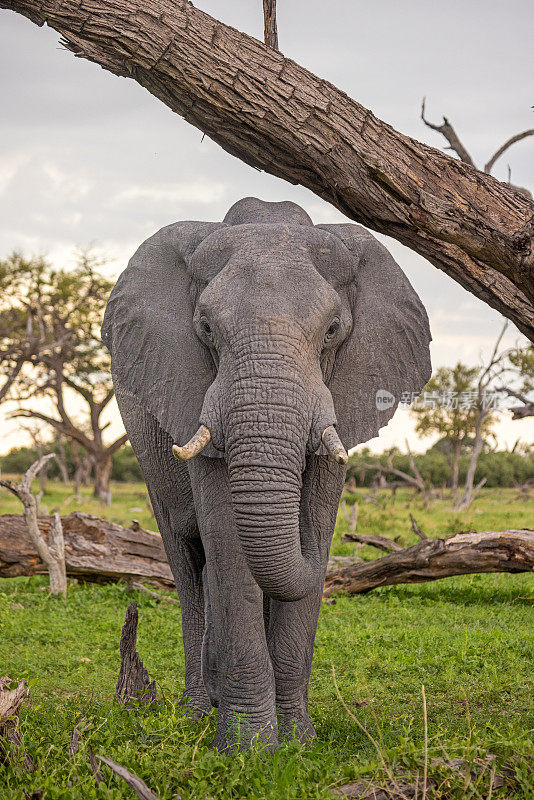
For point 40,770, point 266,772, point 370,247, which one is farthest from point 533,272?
point 40,770

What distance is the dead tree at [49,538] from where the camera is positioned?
965cm

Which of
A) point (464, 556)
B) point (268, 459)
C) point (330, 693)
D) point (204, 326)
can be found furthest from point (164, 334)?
point (464, 556)

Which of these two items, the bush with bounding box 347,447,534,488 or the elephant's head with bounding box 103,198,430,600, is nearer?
the elephant's head with bounding box 103,198,430,600

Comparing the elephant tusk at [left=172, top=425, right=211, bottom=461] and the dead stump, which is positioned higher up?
the elephant tusk at [left=172, top=425, right=211, bottom=461]

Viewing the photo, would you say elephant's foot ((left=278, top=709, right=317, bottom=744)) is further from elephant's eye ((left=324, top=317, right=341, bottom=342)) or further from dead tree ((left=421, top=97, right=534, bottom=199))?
dead tree ((left=421, top=97, right=534, bottom=199))

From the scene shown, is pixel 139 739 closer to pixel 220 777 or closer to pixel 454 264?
pixel 220 777

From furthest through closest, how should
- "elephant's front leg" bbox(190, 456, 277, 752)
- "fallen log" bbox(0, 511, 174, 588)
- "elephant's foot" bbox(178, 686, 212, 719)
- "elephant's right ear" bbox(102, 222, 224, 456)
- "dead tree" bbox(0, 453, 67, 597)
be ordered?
"fallen log" bbox(0, 511, 174, 588) → "dead tree" bbox(0, 453, 67, 597) → "elephant's foot" bbox(178, 686, 212, 719) → "elephant's right ear" bbox(102, 222, 224, 456) → "elephant's front leg" bbox(190, 456, 277, 752)

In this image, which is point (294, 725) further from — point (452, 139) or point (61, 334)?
point (61, 334)

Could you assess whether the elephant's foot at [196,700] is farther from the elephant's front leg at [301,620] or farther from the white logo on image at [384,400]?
the white logo on image at [384,400]

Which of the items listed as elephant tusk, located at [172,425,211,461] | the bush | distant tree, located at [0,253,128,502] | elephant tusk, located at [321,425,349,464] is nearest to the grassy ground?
elephant tusk, located at [321,425,349,464]

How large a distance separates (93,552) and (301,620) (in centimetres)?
610

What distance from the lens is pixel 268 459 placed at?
13.4 feet

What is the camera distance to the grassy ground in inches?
147

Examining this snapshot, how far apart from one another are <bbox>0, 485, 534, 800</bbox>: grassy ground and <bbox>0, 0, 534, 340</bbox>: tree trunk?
260 centimetres
